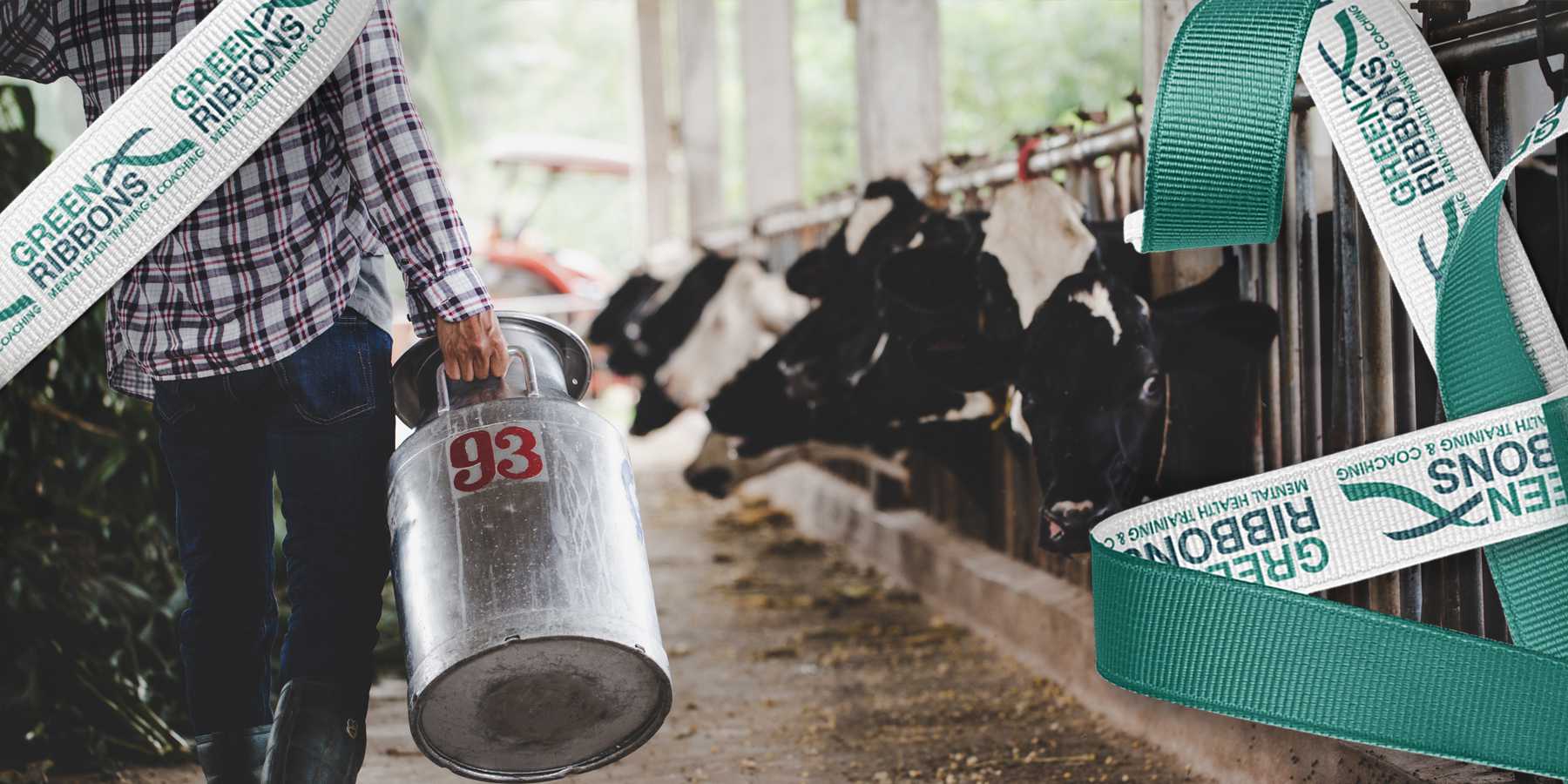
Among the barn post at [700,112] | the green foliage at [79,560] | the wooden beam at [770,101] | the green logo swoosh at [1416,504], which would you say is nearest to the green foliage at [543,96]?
the barn post at [700,112]

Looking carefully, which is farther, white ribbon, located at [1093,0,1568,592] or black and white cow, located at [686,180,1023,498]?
black and white cow, located at [686,180,1023,498]

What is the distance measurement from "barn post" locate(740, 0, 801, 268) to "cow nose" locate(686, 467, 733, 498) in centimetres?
230

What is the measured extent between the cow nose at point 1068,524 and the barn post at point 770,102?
4219 millimetres

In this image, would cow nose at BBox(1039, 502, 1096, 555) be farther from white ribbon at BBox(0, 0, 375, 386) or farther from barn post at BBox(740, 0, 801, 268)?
barn post at BBox(740, 0, 801, 268)

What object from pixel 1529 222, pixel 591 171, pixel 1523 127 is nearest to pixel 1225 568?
pixel 1529 222

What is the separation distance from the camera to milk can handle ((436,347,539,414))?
229 cm

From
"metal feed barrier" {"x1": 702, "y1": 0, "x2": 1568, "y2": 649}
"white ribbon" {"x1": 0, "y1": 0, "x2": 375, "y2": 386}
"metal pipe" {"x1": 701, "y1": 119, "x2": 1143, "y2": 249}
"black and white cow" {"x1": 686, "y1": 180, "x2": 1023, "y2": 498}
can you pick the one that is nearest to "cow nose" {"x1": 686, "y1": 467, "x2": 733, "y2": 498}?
"black and white cow" {"x1": 686, "y1": 180, "x2": 1023, "y2": 498}

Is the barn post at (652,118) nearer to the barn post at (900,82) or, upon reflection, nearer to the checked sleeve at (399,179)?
the barn post at (900,82)

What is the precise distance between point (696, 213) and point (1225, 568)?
6.94m

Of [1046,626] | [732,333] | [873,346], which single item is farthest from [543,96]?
[1046,626]

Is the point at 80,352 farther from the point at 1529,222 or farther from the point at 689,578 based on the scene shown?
the point at 1529,222

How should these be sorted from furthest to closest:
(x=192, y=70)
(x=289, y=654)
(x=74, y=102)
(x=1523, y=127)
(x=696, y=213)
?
1. (x=696, y=213)
2. (x=74, y=102)
3. (x=289, y=654)
4. (x=1523, y=127)
5. (x=192, y=70)

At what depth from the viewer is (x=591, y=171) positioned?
18.0 metres

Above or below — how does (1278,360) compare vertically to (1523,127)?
below
